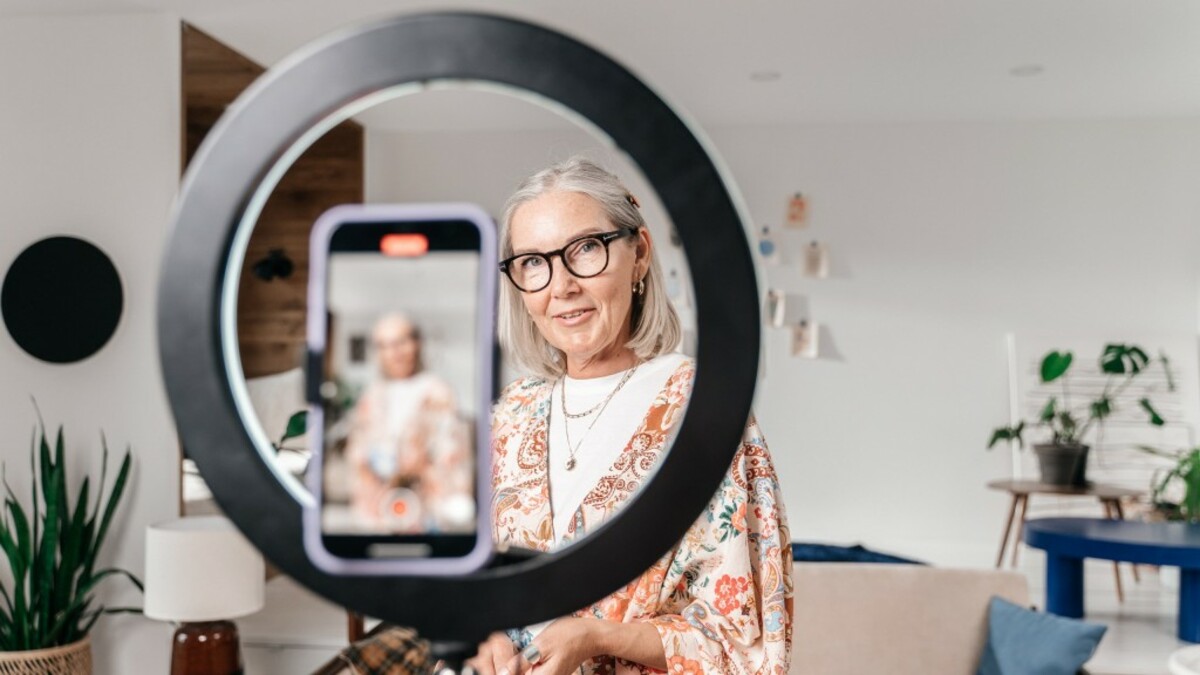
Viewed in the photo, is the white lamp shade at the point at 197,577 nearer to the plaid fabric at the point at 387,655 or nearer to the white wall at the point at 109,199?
the plaid fabric at the point at 387,655

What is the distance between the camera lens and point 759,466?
85cm

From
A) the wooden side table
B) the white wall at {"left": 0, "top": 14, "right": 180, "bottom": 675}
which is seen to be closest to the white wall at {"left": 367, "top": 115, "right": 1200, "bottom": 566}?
the wooden side table

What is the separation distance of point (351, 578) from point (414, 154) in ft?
19.0

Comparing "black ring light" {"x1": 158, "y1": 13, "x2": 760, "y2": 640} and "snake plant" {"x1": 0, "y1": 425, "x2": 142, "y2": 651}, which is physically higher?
"black ring light" {"x1": 158, "y1": 13, "x2": 760, "y2": 640}

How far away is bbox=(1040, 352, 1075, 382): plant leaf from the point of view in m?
5.14

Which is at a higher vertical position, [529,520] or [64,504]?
[529,520]

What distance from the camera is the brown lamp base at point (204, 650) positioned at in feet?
9.12

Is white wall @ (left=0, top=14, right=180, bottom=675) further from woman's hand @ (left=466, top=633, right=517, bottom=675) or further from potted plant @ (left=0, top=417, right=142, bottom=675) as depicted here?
woman's hand @ (left=466, top=633, right=517, bottom=675)

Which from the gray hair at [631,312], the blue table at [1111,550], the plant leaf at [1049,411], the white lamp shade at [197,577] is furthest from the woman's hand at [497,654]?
the plant leaf at [1049,411]

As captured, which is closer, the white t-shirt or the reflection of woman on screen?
the reflection of woman on screen

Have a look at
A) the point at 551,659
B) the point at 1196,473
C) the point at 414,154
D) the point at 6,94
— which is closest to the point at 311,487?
the point at 551,659

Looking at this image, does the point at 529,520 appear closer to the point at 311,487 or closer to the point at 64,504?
the point at 311,487

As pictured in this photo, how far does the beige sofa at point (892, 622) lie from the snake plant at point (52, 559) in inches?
84.0

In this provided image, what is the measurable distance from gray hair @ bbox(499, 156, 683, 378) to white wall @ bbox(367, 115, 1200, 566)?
450 centimetres
